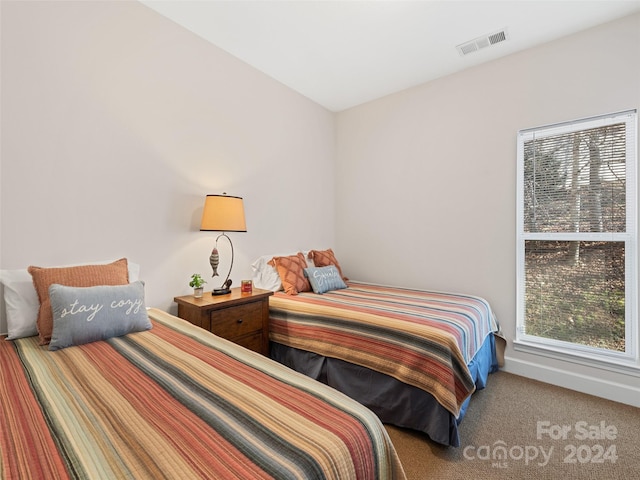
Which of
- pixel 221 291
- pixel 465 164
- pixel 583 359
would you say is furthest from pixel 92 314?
pixel 583 359

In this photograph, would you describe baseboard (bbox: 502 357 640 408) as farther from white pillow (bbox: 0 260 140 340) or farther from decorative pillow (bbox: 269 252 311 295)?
white pillow (bbox: 0 260 140 340)

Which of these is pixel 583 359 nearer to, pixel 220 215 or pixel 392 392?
pixel 392 392

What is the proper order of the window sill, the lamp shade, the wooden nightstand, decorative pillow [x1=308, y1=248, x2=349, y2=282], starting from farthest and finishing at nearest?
decorative pillow [x1=308, y1=248, x2=349, y2=282], the lamp shade, the window sill, the wooden nightstand

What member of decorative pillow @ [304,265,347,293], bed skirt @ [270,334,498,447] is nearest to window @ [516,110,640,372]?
bed skirt @ [270,334,498,447]

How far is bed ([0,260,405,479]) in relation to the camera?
0.69 m

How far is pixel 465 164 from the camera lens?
9.61 feet

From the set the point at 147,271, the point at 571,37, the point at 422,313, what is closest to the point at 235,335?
the point at 147,271

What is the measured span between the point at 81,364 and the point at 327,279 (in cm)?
202

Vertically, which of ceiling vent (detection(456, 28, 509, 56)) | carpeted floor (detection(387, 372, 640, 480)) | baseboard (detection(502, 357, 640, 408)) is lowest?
carpeted floor (detection(387, 372, 640, 480))

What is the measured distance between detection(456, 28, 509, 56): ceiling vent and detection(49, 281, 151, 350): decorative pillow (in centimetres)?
304

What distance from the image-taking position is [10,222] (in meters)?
1.65

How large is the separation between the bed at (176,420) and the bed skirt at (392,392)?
967 mm

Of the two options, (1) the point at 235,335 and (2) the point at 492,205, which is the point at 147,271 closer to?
(1) the point at 235,335

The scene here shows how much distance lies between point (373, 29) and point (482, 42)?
920 millimetres
